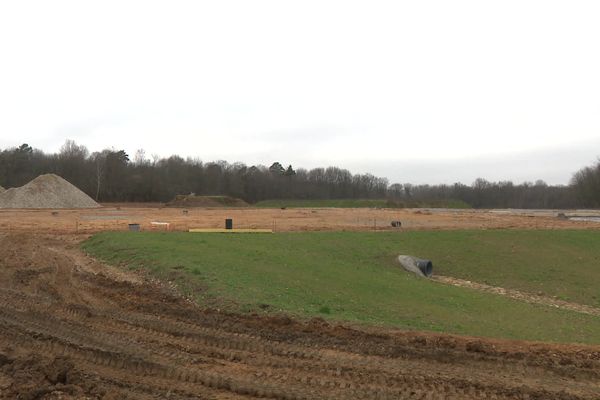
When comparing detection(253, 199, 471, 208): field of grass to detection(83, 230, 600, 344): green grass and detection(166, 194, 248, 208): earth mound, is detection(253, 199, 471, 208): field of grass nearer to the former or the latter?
detection(166, 194, 248, 208): earth mound

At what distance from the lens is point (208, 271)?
16250 mm

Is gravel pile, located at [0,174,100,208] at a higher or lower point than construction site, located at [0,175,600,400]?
higher

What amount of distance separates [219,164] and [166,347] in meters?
152

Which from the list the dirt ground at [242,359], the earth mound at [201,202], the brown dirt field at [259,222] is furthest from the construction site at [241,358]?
the earth mound at [201,202]

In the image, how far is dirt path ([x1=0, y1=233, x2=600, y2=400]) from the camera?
6473mm

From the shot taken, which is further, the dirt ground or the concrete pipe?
the concrete pipe

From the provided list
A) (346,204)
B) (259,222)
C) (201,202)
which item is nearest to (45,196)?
(201,202)

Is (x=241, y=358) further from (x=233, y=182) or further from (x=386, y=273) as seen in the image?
(x=233, y=182)

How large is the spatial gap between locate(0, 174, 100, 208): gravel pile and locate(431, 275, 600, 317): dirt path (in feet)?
232

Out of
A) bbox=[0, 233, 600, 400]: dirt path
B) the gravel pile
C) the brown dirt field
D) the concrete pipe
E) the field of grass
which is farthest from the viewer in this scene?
the field of grass

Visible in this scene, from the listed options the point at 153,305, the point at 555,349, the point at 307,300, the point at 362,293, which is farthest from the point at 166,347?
the point at 362,293

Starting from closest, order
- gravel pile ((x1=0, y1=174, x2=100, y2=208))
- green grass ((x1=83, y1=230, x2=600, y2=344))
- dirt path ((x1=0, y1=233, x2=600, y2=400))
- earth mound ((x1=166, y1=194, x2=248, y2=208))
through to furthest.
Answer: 1. dirt path ((x1=0, y1=233, x2=600, y2=400))
2. green grass ((x1=83, y1=230, x2=600, y2=344))
3. gravel pile ((x1=0, y1=174, x2=100, y2=208))
4. earth mound ((x1=166, y1=194, x2=248, y2=208))

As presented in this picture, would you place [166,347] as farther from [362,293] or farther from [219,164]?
[219,164]

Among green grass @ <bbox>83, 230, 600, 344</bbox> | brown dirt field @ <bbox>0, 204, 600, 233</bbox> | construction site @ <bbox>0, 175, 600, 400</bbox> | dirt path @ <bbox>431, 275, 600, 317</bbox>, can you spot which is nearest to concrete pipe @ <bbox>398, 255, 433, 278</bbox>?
dirt path @ <bbox>431, 275, 600, 317</bbox>
